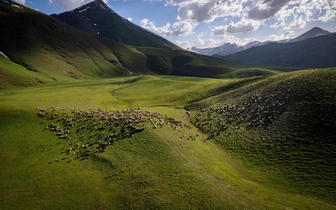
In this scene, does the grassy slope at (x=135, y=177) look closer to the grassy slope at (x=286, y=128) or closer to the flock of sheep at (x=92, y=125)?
the flock of sheep at (x=92, y=125)

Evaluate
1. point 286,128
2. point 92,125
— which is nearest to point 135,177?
point 92,125

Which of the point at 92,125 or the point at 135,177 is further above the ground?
the point at 92,125

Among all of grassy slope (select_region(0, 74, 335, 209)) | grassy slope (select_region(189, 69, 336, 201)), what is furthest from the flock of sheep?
grassy slope (select_region(189, 69, 336, 201))

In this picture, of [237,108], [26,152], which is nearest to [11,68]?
[26,152]

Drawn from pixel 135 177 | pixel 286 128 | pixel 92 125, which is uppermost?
pixel 286 128

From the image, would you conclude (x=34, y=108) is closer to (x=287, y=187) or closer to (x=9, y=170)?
(x=9, y=170)

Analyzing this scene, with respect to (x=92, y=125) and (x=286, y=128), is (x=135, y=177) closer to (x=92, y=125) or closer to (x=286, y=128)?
(x=92, y=125)

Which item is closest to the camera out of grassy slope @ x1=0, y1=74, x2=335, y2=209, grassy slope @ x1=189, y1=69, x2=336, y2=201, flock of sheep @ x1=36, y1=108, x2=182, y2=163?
grassy slope @ x1=0, y1=74, x2=335, y2=209

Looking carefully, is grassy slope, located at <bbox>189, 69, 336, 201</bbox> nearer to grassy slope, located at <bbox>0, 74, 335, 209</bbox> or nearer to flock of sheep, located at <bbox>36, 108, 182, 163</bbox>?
grassy slope, located at <bbox>0, 74, 335, 209</bbox>
